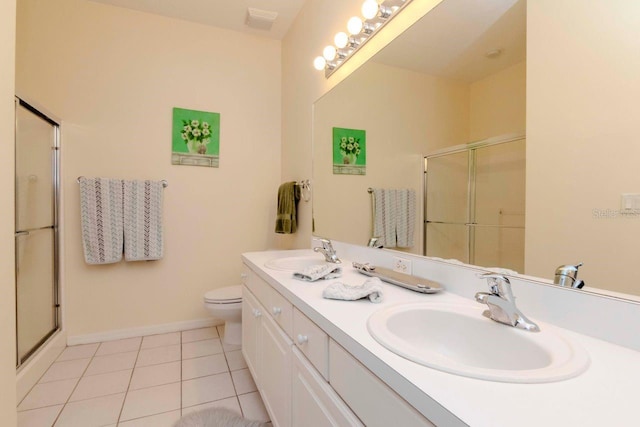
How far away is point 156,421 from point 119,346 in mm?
1102

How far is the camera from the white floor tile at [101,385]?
1703 millimetres

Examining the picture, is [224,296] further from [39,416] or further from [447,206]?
[447,206]

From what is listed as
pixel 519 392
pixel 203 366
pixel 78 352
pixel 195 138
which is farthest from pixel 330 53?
pixel 78 352

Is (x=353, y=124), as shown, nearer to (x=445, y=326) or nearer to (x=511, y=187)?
(x=511, y=187)

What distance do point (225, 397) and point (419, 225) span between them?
55.9 inches

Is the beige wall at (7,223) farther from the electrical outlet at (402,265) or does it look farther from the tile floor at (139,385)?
the electrical outlet at (402,265)

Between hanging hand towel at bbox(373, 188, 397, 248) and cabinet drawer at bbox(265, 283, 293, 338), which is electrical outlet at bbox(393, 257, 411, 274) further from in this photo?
cabinet drawer at bbox(265, 283, 293, 338)

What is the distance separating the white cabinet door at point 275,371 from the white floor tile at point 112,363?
1.16m

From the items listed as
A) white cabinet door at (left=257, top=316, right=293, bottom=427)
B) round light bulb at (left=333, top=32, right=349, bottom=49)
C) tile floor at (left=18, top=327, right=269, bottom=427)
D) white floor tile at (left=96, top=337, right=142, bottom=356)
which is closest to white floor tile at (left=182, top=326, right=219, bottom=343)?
tile floor at (left=18, top=327, right=269, bottom=427)

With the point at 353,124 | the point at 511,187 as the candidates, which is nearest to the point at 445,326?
the point at 511,187

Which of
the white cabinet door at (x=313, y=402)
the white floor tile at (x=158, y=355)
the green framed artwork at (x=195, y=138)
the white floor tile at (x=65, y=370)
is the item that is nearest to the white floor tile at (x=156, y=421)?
the white floor tile at (x=158, y=355)

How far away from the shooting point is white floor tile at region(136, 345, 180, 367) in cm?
207

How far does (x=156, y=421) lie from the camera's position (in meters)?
1.47

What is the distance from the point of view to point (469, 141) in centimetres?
106
